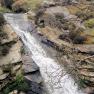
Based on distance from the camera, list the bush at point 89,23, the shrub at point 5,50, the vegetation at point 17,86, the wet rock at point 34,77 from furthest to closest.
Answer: the bush at point 89,23 < the shrub at point 5,50 < the wet rock at point 34,77 < the vegetation at point 17,86

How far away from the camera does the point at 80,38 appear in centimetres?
2555

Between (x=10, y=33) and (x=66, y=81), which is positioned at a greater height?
(x=10, y=33)

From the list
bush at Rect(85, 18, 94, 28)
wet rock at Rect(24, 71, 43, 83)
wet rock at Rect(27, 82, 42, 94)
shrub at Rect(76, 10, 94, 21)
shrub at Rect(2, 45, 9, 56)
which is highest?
shrub at Rect(76, 10, 94, 21)

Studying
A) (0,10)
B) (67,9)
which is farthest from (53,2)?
(0,10)

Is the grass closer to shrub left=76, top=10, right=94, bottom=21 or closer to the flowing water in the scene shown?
the flowing water

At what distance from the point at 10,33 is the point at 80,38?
557cm

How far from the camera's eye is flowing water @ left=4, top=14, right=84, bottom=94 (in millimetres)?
20844

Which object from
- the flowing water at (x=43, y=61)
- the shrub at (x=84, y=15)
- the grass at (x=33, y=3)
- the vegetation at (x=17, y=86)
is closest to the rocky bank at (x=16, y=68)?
the vegetation at (x=17, y=86)

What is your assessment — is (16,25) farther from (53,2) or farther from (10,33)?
(53,2)

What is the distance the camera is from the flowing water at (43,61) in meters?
20.8

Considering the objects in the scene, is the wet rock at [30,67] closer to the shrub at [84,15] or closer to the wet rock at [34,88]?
the wet rock at [34,88]

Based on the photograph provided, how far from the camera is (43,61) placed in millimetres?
23875

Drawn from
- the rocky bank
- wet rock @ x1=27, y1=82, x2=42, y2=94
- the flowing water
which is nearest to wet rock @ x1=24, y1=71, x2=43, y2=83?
the rocky bank

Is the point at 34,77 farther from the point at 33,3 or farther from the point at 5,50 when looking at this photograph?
the point at 33,3
